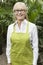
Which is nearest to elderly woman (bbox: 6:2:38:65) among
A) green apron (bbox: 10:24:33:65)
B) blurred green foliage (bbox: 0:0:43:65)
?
green apron (bbox: 10:24:33:65)

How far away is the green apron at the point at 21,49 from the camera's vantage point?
2674 mm

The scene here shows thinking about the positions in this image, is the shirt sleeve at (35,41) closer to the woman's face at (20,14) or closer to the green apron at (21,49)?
the green apron at (21,49)

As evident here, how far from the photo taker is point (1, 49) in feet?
20.8

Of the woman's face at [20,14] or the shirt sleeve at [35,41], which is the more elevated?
the woman's face at [20,14]

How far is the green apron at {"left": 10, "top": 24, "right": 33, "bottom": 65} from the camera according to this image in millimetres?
2674

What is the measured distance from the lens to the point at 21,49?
2.71m

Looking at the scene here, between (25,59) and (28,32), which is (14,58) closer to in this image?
(25,59)

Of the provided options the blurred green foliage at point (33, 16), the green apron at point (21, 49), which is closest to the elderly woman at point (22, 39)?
the green apron at point (21, 49)

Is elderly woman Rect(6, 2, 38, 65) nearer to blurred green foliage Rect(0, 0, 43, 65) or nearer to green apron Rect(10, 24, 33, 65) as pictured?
green apron Rect(10, 24, 33, 65)

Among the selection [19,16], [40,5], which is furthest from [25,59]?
[40,5]

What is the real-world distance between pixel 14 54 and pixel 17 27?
336mm

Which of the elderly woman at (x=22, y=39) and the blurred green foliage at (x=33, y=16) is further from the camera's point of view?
the blurred green foliage at (x=33, y=16)

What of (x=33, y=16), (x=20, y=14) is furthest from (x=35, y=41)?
(x=33, y=16)

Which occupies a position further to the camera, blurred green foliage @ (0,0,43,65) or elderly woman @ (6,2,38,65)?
blurred green foliage @ (0,0,43,65)
